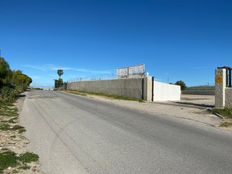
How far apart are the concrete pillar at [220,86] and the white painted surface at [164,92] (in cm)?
1535

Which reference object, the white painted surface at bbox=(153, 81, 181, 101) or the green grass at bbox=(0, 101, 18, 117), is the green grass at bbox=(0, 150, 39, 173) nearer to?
the green grass at bbox=(0, 101, 18, 117)

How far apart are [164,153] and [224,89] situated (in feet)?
48.0

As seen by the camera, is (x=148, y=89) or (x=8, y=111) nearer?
(x=8, y=111)

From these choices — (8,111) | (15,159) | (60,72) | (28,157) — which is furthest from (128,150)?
(60,72)

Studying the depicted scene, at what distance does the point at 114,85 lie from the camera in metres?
46.9

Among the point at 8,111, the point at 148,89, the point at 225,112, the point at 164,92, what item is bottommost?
the point at 8,111

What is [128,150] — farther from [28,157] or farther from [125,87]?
[125,87]

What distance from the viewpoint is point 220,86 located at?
21250mm

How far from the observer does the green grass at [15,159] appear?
6621 mm

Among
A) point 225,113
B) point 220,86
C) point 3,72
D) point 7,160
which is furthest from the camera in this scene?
point 3,72

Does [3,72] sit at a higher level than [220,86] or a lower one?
higher

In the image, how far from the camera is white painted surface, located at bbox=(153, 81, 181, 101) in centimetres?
3748

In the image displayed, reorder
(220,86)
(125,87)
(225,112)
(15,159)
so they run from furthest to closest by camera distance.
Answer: (125,87)
(220,86)
(225,112)
(15,159)

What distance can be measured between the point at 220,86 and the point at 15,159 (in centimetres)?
1710
